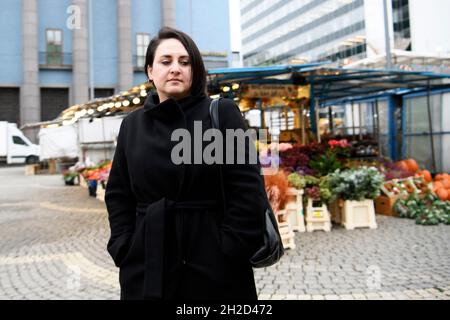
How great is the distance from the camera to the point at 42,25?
29.6 meters

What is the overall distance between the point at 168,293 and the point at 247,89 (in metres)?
8.48

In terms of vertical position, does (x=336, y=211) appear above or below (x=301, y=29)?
below

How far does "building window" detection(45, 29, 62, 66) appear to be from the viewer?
29922 millimetres

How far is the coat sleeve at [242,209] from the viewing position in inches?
62.7

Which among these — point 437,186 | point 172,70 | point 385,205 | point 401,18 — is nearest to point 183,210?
point 172,70

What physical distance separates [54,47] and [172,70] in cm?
3186

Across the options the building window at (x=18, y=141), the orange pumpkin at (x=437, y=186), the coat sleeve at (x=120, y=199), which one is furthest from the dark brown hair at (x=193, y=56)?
the building window at (x=18, y=141)

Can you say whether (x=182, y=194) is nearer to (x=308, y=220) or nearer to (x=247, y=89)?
(x=308, y=220)

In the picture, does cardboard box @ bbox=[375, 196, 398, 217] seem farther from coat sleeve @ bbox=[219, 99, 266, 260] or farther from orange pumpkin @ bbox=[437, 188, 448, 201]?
coat sleeve @ bbox=[219, 99, 266, 260]

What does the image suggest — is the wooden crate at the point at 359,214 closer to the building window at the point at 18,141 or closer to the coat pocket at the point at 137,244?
the coat pocket at the point at 137,244

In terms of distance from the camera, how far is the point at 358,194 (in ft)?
22.1

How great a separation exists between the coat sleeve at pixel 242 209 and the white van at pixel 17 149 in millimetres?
26490

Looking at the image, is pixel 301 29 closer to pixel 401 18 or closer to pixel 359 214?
pixel 401 18

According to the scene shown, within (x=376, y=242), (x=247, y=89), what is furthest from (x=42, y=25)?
(x=376, y=242)
